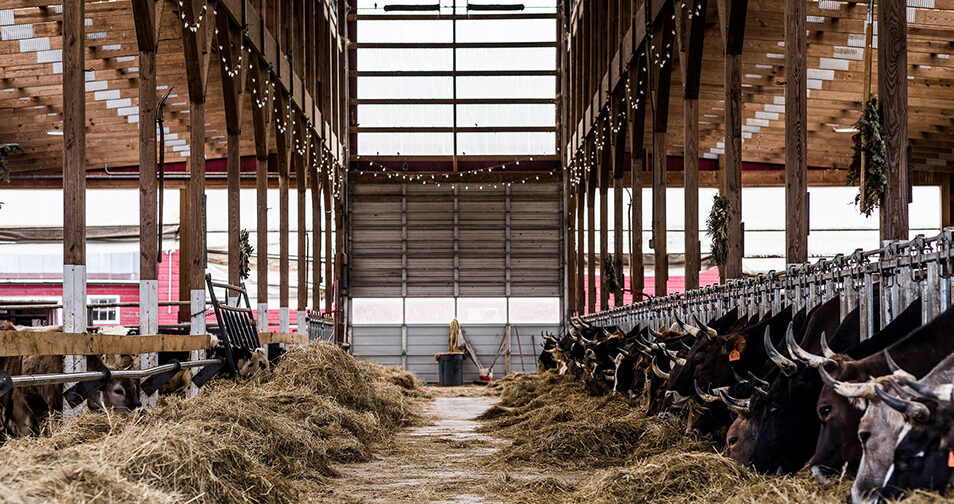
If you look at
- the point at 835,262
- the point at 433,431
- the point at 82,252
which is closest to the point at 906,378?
the point at 835,262

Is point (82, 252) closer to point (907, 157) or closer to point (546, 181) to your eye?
point (907, 157)

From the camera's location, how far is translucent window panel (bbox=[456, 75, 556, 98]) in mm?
33938

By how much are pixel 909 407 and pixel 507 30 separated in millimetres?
30820

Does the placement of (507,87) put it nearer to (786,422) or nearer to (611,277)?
(611,277)

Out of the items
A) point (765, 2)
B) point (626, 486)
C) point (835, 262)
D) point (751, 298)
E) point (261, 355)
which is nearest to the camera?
point (626, 486)

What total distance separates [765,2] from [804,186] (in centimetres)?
1061

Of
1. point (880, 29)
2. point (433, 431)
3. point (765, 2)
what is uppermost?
point (765, 2)

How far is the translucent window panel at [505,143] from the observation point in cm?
3419

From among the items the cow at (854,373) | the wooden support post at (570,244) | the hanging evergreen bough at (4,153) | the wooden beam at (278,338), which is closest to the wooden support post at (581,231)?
the wooden support post at (570,244)

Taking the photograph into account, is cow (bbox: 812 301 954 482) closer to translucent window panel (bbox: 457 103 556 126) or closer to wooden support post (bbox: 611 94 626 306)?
wooden support post (bbox: 611 94 626 306)

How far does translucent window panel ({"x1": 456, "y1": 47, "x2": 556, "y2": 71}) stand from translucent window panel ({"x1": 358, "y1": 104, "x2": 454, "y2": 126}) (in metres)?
1.50

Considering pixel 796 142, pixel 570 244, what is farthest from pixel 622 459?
pixel 570 244

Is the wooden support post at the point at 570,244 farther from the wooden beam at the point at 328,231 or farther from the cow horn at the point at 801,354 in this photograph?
the cow horn at the point at 801,354

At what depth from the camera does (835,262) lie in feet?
25.4
